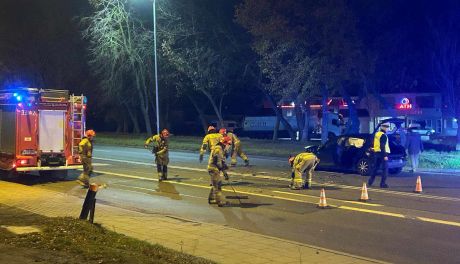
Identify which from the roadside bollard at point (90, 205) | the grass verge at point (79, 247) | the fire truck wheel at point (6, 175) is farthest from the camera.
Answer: the fire truck wheel at point (6, 175)

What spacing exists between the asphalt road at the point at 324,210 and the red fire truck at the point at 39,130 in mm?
738

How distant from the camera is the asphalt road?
894cm

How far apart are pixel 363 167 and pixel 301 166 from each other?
4846mm

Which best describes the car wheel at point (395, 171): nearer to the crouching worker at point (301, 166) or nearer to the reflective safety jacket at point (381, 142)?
the reflective safety jacket at point (381, 142)

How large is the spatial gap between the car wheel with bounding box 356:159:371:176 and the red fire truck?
30.1 ft

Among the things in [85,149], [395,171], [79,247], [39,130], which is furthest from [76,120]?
[79,247]

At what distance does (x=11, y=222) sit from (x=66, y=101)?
341 inches

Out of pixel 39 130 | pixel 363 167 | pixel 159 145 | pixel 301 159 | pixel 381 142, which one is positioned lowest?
pixel 363 167

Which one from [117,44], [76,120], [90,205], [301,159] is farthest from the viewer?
[117,44]

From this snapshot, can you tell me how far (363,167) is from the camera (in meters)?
18.7

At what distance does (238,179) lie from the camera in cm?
1775

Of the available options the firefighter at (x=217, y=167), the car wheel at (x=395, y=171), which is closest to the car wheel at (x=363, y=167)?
the car wheel at (x=395, y=171)

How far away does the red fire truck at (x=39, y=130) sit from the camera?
664 inches

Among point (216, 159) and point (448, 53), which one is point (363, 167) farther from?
point (448, 53)
